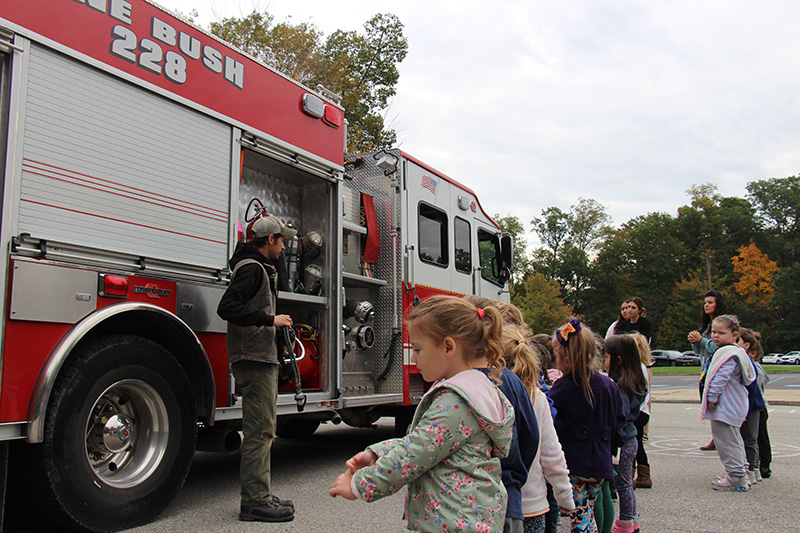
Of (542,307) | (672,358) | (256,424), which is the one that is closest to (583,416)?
(256,424)

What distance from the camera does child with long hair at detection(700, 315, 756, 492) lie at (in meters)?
5.35

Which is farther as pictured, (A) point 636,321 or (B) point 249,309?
(A) point 636,321

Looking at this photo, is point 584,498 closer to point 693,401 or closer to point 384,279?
point 384,279

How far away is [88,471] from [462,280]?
5177 mm

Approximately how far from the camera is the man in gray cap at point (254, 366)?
13.3 ft

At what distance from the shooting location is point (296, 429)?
7.85 metres

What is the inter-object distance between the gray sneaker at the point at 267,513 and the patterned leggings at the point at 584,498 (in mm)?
1752

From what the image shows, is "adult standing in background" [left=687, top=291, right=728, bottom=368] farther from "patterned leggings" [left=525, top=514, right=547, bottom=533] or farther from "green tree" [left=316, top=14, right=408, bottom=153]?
"green tree" [left=316, top=14, right=408, bottom=153]

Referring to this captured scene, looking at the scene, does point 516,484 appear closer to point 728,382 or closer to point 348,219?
point 728,382

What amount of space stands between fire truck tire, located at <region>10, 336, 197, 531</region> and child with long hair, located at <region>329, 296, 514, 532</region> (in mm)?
2163

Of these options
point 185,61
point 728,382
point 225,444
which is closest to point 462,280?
point 728,382

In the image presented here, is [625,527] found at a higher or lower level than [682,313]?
lower

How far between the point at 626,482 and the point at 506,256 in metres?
4.89

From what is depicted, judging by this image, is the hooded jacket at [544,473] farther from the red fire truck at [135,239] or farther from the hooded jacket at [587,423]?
the red fire truck at [135,239]
